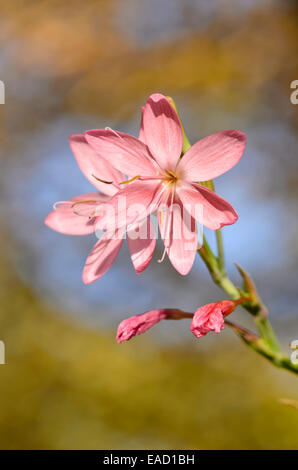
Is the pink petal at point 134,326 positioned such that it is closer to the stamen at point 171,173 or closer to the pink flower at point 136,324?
the pink flower at point 136,324

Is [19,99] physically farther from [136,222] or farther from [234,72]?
[136,222]

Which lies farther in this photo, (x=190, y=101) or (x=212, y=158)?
(x=190, y=101)

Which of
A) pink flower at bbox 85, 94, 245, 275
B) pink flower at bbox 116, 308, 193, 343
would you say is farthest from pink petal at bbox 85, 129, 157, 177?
pink flower at bbox 116, 308, 193, 343

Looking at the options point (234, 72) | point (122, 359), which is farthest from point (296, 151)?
point (122, 359)

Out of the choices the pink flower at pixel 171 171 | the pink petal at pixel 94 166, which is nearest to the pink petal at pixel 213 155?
the pink flower at pixel 171 171

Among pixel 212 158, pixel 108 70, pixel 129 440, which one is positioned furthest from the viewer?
pixel 108 70

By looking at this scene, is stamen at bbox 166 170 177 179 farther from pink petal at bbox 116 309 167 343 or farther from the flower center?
pink petal at bbox 116 309 167 343
